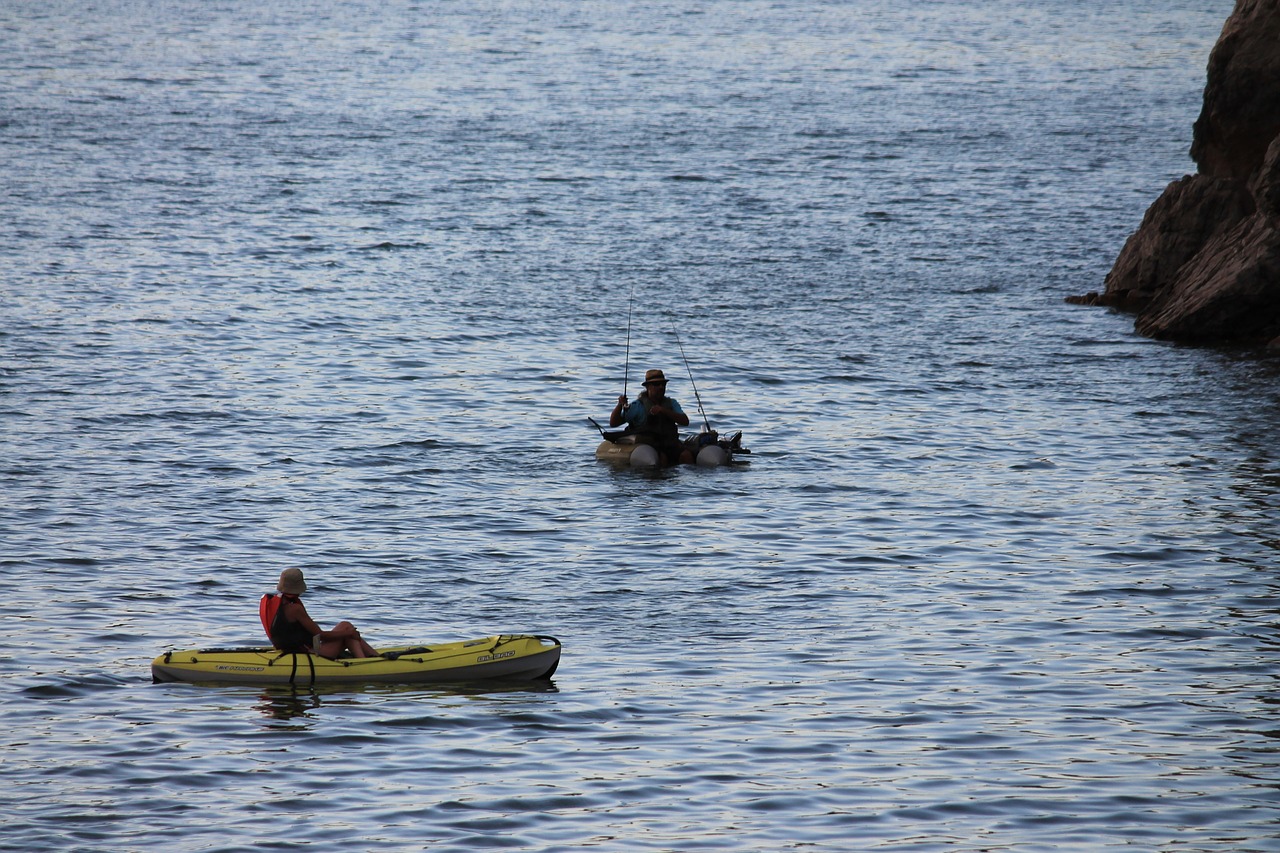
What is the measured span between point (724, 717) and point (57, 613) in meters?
7.73

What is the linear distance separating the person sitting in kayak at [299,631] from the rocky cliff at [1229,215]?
764 inches

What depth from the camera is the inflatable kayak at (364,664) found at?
15.6 metres

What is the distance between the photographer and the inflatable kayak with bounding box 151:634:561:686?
1562 cm

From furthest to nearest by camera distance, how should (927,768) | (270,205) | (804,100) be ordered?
(804,100) → (270,205) → (927,768)

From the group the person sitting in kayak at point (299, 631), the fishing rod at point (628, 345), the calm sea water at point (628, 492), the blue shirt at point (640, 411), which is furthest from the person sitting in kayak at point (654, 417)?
the person sitting in kayak at point (299, 631)

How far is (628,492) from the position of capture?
23.2 m

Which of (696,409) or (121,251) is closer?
(696,409)

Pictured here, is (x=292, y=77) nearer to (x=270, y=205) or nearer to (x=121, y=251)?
(x=270, y=205)

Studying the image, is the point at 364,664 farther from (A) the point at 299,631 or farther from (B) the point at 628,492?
(B) the point at 628,492

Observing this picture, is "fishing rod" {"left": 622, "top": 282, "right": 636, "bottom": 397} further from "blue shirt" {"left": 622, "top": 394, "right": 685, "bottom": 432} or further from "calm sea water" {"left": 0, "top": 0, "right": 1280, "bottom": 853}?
"blue shirt" {"left": 622, "top": 394, "right": 685, "bottom": 432}

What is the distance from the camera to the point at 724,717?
1526 centimetres

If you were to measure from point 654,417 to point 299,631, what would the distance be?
29.6ft

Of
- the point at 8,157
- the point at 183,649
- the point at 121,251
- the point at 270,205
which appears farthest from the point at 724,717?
the point at 8,157

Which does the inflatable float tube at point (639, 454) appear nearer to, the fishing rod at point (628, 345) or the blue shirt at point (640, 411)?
the blue shirt at point (640, 411)
